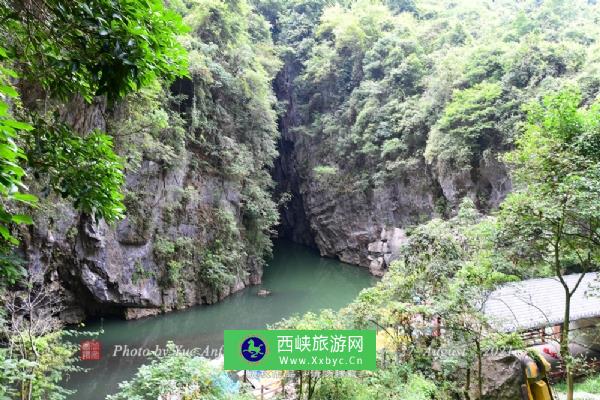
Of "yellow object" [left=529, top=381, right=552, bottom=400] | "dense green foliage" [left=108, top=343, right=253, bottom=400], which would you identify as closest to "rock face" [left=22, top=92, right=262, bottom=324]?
"dense green foliage" [left=108, top=343, right=253, bottom=400]

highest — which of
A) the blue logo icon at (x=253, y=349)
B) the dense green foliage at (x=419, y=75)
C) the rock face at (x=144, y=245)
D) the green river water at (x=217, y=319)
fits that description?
the dense green foliage at (x=419, y=75)

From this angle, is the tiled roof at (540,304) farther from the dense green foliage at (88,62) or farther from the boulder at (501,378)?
the dense green foliage at (88,62)

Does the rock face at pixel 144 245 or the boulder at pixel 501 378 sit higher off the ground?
the rock face at pixel 144 245

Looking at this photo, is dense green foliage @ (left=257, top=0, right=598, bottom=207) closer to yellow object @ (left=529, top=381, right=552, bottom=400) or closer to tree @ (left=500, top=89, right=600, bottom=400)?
tree @ (left=500, top=89, right=600, bottom=400)

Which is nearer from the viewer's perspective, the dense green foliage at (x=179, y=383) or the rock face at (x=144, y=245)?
the dense green foliage at (x=179, y=383)

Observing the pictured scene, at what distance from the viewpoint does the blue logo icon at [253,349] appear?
3.38m

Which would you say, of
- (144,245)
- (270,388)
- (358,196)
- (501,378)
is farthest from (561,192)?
(358,196)

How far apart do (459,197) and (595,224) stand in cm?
981

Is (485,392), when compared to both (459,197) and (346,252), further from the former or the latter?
(346,252)

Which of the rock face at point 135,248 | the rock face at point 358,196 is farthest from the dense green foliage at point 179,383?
the rock face at point 358,196

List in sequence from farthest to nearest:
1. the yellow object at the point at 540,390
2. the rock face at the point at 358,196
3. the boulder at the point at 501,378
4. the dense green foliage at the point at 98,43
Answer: the rock face at the point at 358,196 → the boulder at the point at 501,378 → the yellow object at the point at 540,390 → the dense green foliage at the point at 98,43

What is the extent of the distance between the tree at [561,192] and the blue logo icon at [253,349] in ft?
9.58

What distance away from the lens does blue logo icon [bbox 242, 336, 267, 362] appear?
11.1ft

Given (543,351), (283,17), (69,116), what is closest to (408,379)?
(543,351)
